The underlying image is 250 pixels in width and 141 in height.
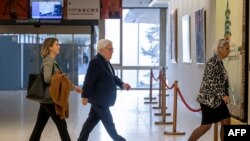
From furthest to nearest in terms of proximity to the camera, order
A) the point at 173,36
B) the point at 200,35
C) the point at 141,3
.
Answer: the point at 141,3 < the point at 173,36 < the point at 200,35

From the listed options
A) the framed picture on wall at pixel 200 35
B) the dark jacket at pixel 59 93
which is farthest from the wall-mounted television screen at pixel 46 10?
the dark jacket at pixel 59 93

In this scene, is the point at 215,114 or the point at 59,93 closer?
the point at 59,93

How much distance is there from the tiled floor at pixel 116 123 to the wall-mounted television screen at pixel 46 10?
530 cm

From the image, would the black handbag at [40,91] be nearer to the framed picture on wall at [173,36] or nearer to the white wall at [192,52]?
the white wall at [192,52]

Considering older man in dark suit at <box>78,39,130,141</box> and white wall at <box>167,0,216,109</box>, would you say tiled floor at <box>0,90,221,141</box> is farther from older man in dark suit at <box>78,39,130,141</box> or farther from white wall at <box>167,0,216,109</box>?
older man in dark suit at <box>78,39,130,141</box>

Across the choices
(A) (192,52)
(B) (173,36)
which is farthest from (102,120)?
(B) (173,36)

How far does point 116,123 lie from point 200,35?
11.1 ft

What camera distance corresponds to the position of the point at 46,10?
65.1 feet

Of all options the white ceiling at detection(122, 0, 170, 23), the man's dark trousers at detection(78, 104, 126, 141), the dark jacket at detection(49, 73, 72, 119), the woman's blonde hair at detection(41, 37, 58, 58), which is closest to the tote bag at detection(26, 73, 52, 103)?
the dark jacket at detection(49, 73, 72, 119)

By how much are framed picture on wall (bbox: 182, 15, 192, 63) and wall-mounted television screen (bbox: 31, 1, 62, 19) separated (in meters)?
6.23

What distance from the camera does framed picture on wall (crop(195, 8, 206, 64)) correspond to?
1222 centimetres

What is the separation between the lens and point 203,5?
12.5 meters

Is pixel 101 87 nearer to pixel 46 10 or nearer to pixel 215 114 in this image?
pixel 215 114

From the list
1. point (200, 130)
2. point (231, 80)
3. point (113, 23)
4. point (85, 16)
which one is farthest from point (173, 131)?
point (113, 23)
